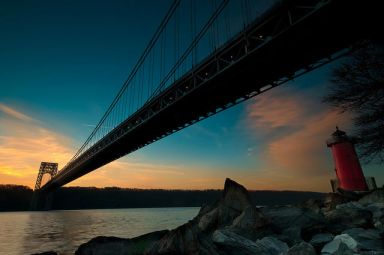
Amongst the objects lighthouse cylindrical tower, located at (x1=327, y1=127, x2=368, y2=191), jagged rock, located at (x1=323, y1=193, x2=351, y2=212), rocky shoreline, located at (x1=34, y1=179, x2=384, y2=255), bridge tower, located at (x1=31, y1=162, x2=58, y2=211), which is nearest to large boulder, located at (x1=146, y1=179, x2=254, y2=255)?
rocky shoreline, located at (x1=34, y1=179, x2=384, y2=255)

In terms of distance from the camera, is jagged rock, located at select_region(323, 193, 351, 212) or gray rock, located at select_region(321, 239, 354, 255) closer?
gray rock, located at select_region(321, 239, 354, 255)

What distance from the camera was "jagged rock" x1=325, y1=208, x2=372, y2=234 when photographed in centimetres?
561

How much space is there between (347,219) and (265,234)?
1.88 metres

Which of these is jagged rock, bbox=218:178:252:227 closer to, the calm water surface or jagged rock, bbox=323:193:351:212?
jagged rock, bbox=323:193:351:212

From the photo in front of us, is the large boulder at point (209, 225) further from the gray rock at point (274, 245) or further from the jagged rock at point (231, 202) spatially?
the gray rock at point (274, 245)

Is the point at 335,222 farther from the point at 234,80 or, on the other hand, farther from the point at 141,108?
the point at 141,108

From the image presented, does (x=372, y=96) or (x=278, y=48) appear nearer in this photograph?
(x=372, y=96)

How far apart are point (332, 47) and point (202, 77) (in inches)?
297

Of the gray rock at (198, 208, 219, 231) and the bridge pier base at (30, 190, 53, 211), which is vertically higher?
the bridge pier base at (30, 190, 53, 211)

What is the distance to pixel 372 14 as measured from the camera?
9062mm

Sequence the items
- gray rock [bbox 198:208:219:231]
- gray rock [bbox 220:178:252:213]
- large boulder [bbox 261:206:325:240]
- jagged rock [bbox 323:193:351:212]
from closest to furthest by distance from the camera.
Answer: large boulder [bbox 261:206:325:240]
gray rock [bbox 198:208:219:231]
gray rock [bbox 220:178:252:213]
jagged rock [bbox 323:193:351:212]

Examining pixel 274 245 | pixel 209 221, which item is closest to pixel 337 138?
pixel 209 221

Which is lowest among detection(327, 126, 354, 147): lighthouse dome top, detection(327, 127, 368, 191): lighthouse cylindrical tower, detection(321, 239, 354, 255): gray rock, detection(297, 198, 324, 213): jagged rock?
detection(321, 239, 354, 255): gray rock

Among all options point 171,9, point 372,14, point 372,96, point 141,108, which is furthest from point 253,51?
point 171,9
